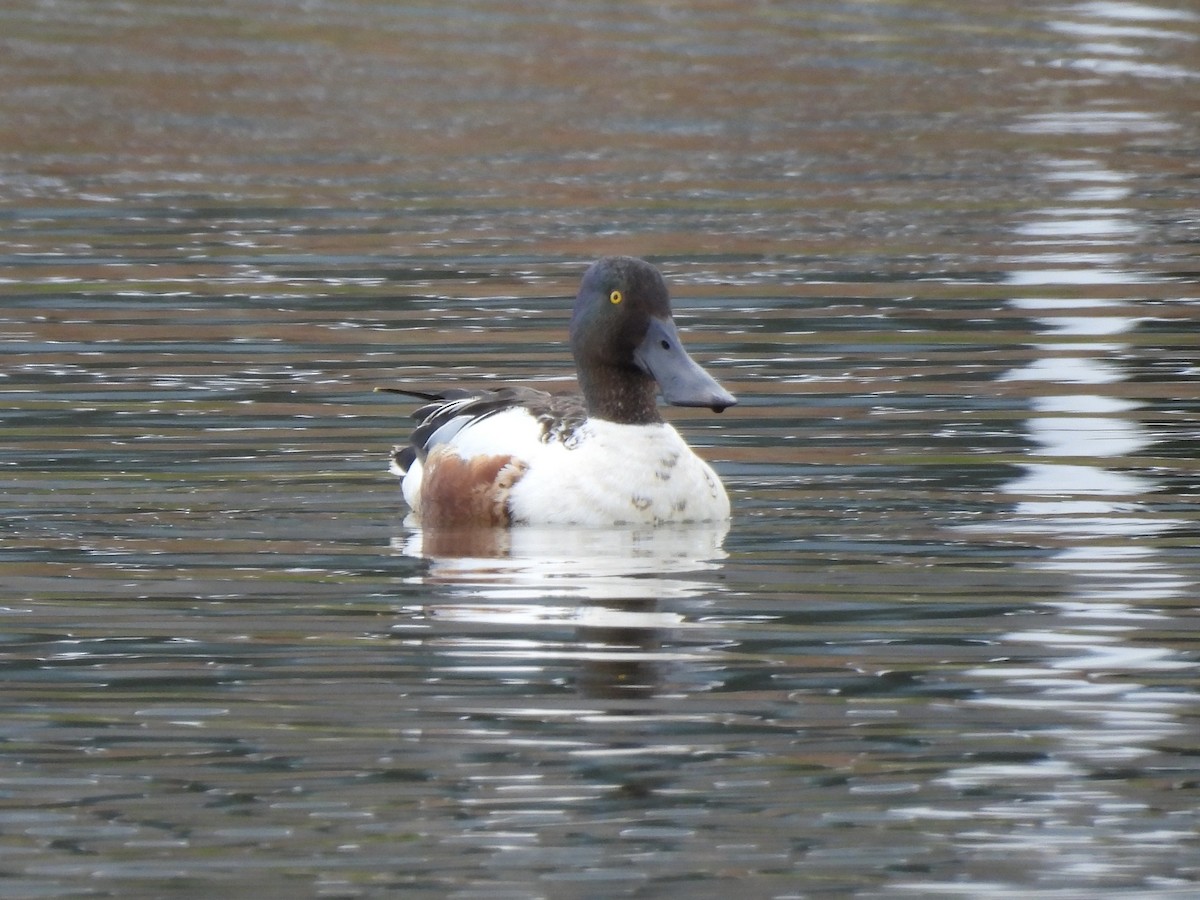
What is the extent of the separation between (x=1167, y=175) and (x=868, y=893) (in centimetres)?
1370

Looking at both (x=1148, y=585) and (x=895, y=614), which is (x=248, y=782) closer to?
(x=895, y=614)

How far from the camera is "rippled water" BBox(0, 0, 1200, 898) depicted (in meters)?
6.09

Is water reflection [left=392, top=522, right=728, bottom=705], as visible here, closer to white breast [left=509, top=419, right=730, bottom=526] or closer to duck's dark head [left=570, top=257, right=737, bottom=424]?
white breast [left=509, top=419, right=730, bottom=526]

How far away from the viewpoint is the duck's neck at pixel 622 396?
9.75m

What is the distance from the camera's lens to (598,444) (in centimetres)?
960

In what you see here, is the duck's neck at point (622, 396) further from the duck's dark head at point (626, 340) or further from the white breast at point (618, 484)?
the white breast at point (618, 484)

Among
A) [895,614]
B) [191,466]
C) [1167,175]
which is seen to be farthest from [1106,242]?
[895,614]

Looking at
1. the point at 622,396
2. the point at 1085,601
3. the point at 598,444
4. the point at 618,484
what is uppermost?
the point at 622,396

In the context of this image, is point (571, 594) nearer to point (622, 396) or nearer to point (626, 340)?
point (622, 396)

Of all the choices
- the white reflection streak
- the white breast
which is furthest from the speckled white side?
the white reflection streak

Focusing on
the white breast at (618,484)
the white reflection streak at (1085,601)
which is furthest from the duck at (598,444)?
the white reflection streak at (1085,601)

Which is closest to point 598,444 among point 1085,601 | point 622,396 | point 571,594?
point 622,396

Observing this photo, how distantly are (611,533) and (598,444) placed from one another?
352 mm

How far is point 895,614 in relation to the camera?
8008 millimetres
